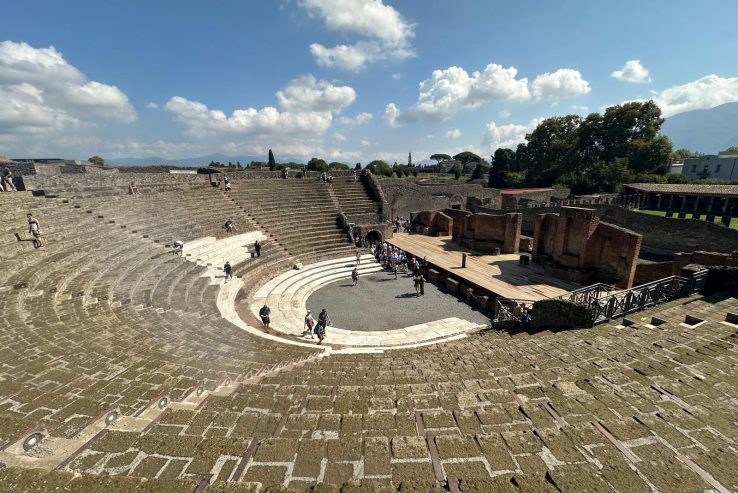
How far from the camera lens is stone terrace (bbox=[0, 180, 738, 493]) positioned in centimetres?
309

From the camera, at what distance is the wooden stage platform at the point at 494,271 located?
13.8m

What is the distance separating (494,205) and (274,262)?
2889 centimetres

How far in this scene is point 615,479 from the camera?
3008mm

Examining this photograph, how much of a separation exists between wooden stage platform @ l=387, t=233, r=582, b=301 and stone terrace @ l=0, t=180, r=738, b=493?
4.84 meters

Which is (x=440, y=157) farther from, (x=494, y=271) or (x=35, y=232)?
(x=35, y=232)

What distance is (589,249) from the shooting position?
48.6 ft

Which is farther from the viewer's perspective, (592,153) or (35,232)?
(592,153)

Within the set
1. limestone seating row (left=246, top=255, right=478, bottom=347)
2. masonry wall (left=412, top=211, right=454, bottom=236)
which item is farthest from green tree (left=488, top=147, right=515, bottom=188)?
limestone seating row (left=246, top=255, right=478, bottom=347)

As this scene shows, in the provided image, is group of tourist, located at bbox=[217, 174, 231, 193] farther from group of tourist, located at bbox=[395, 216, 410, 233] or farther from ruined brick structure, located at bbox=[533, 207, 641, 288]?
ruined brick structure, located at bbox=[533, 207, 641, 288]

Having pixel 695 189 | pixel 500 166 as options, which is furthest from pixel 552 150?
pixel 695 189

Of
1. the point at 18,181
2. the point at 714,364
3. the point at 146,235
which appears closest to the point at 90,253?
the point at 146,235

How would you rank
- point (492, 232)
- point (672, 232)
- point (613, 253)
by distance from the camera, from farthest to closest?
point (672, 232), point (492, 232), point (613, 253)

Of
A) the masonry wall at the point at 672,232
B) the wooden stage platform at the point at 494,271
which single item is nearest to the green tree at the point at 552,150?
the masonry wall at the point at 672,232

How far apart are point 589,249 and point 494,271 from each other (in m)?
4.44
